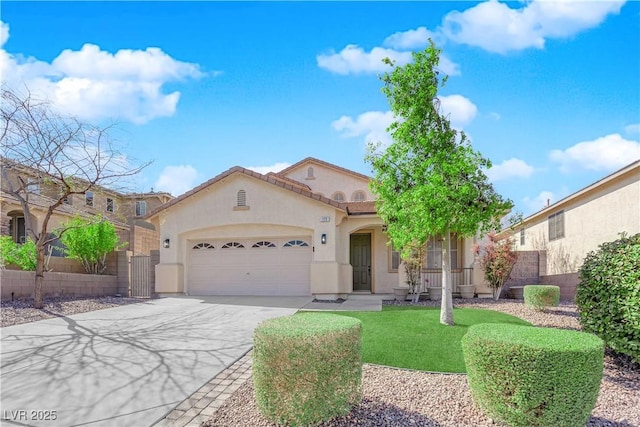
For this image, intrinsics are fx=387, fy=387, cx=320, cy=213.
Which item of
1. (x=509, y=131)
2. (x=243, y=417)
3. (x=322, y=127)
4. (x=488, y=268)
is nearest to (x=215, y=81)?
(x=322, y=127)

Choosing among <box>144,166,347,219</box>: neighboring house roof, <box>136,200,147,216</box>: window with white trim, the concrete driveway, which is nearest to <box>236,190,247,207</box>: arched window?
<box>144,166,347,219</box>: neighboring house roof

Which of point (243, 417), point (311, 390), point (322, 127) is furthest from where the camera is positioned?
point (322, 127)

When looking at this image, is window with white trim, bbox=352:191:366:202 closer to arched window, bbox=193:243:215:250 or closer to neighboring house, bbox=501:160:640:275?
neighboring house, bbox=501:160:640:275

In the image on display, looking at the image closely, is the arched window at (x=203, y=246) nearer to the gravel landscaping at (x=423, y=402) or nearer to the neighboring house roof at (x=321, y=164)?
the neighboring house roof at (x=321, y=164)

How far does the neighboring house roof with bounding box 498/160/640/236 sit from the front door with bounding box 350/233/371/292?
556 cm

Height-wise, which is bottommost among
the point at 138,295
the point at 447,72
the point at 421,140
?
the point at 138,295

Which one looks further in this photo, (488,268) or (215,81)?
(488,268)

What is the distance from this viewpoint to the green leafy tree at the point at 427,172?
8.57 meters

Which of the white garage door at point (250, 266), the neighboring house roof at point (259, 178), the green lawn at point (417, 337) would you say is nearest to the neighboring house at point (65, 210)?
the neighboring house roof at point (259, 178)

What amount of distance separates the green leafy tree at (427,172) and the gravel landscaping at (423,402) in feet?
11.9

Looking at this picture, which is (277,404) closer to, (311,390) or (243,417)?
(311,390)

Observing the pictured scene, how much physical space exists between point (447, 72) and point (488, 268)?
801cm

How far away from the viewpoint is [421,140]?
29.8ft

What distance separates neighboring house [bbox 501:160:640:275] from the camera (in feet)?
40.0
